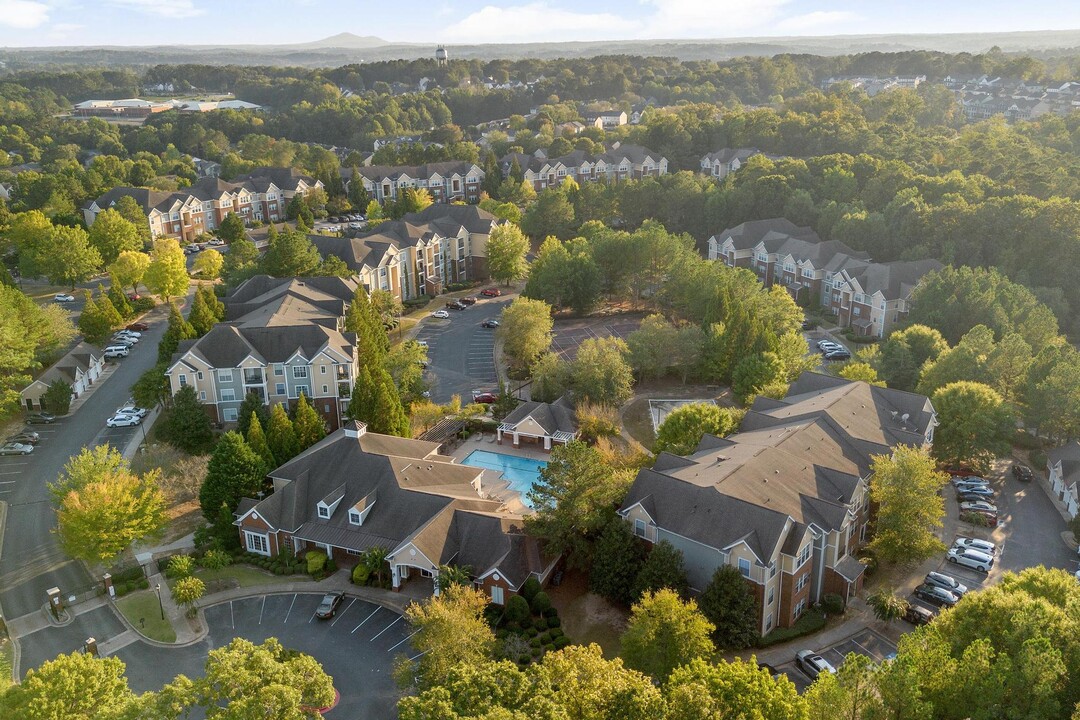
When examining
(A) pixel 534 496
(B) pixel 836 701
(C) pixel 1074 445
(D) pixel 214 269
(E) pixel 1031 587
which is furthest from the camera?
(D) pixel 214 269

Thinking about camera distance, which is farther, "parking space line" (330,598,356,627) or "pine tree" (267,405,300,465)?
"pine tree" (267,405,300,465)

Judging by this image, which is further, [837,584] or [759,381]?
[759,381]

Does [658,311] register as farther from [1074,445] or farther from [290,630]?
[290,630]

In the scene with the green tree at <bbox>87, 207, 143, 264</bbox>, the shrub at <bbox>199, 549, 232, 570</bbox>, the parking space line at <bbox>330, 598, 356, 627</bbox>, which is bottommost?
the parking space line at <bbox>330, 598, 356, 627</bbox>

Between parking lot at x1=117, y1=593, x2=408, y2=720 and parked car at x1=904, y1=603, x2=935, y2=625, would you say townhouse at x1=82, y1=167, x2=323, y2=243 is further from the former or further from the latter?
parked car at x1=904, y1=603, x2=935, y2=625

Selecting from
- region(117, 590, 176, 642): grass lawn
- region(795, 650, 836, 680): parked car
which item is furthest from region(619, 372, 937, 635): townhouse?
region(117, 590, 176, 642): grass lawn

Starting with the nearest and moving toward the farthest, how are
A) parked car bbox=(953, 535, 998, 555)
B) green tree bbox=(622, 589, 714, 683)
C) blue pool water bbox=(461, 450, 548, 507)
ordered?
green tree bbox=(622, 589, 714, 683) → parked car bbox=(953, 535, 998, 555) → blue pool water bbox=(461, 450, 548, 507)

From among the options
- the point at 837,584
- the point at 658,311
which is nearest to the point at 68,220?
the point at 658,311
